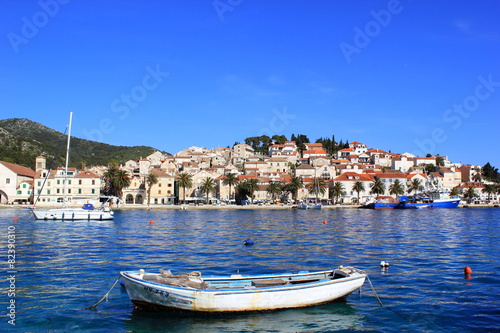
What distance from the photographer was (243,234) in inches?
1548

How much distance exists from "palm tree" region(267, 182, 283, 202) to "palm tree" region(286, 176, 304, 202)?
2316mm

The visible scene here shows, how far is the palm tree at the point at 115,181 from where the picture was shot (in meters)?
96.7

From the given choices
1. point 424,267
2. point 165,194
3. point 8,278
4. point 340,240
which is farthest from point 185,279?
point 165,194

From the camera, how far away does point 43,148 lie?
14850 cm

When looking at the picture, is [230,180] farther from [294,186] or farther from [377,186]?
[377,186]

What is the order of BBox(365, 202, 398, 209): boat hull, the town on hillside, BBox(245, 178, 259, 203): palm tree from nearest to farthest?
the town on hillside
BBox(365, 202, 398, 209): boat hull
BBox(245, 178, 259, 203): palm tree

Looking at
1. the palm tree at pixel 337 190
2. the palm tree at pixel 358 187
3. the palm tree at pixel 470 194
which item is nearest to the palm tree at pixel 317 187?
the palm tree at pixel 337 190

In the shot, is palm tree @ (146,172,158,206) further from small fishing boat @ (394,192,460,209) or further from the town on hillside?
small fishing boat @ (394,192,460,209)

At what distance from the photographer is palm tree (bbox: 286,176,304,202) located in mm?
105688

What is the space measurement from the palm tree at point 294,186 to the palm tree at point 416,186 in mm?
32319

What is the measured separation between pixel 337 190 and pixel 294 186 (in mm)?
11591

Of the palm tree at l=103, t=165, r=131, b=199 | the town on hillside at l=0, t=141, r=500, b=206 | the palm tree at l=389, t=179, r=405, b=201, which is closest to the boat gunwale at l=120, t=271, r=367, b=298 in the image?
the town on hillside at l=0, t=141, r=500, b=206

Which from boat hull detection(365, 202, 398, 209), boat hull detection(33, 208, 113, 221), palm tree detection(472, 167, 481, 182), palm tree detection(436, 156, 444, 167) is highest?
palm tree detection(436, 156, 444, 167)

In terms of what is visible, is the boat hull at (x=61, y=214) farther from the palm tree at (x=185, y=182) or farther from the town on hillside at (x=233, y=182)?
the palm tree at (x=185, y=182)
